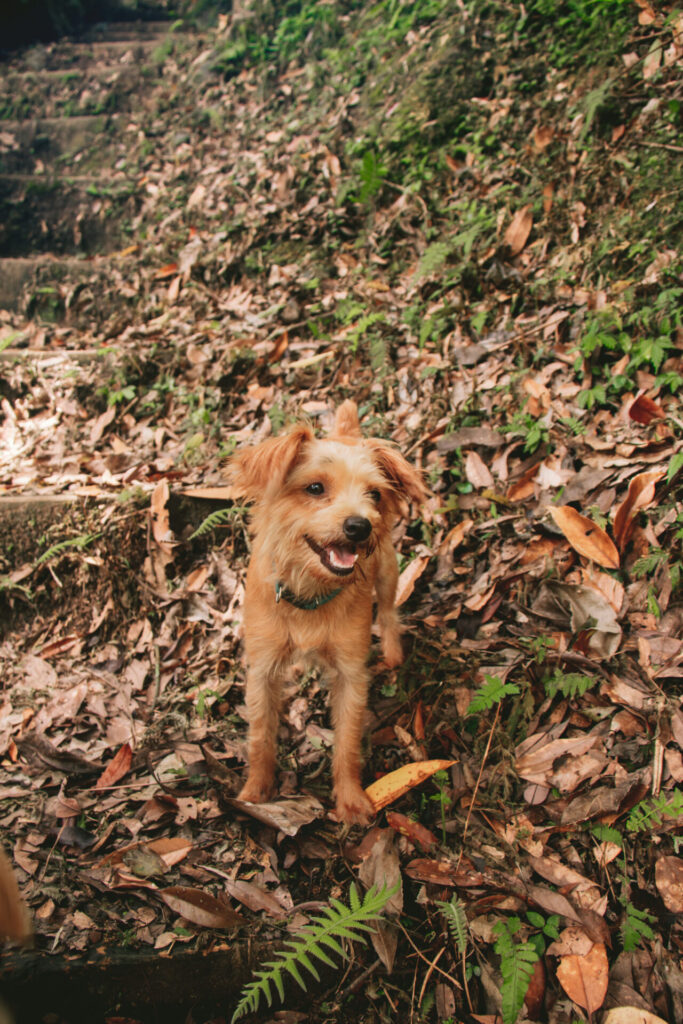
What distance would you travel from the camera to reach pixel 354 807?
2.87 meters

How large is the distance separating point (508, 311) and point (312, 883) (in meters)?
4.11

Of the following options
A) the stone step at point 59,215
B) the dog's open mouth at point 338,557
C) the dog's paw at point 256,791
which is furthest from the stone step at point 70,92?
the dog's paw at point 256,791

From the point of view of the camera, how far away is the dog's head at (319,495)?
2607 mm

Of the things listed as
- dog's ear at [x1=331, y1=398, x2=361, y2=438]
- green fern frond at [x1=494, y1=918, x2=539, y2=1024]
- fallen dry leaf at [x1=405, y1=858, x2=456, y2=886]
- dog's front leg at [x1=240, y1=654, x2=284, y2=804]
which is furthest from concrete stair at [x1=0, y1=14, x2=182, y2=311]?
green fern frond at [x1=494, y1=918, x2=539, y2=1024]

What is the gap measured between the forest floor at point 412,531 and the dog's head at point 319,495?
0.93m

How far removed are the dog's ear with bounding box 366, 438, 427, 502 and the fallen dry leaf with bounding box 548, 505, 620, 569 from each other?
0.86 metres

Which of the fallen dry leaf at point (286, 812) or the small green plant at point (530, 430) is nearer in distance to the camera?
the fallen dry leaf at point (286, 812)

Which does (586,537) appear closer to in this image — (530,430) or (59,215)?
(530,430)

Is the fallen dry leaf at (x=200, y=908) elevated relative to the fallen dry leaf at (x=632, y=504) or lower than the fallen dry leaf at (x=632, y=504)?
lower

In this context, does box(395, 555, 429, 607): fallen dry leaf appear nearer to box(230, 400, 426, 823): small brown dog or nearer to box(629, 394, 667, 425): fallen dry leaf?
box(230, 400, 426, 823): small brown dog

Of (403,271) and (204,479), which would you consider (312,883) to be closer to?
(204,479)

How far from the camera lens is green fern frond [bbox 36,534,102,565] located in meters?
3.80

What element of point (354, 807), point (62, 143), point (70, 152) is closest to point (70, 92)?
point (62, 143)

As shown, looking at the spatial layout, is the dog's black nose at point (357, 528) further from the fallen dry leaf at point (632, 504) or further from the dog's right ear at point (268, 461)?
the fallen dry leaf at point (632, 504)
